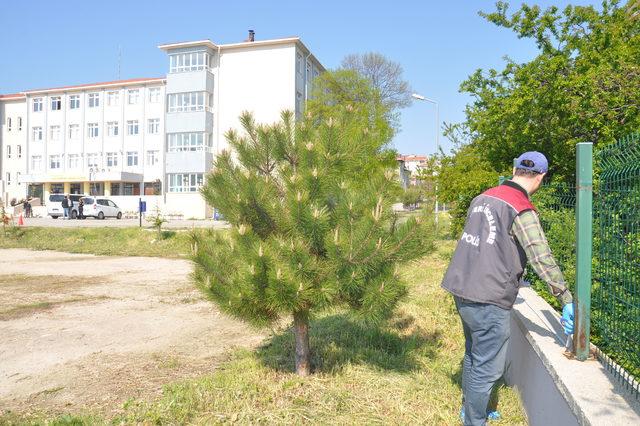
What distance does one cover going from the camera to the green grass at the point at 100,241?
1794 cm

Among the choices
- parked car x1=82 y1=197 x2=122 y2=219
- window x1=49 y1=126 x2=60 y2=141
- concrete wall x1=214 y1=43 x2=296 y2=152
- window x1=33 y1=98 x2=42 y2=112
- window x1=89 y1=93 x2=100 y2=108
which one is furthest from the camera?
window x1=33 y1=98 x2=42 y2=112

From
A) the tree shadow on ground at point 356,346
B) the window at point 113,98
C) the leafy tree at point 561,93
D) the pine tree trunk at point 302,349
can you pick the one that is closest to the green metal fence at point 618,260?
the tree shadow on ground at point 356,346

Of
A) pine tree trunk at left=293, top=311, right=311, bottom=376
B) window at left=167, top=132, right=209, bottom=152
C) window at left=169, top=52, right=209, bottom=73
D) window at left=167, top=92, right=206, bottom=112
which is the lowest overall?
pine tree trunk at left=293, top=311, right=311, bottom=376

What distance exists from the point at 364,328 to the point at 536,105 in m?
5.36

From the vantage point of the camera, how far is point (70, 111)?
48781 millimetres

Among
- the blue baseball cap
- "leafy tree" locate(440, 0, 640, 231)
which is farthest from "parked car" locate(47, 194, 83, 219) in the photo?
the blue baseball cap

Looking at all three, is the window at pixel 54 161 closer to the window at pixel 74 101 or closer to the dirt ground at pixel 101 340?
the window at pixel 74 101

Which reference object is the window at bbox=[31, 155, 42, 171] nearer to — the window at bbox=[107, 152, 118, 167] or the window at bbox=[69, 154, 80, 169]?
the window at bbox=[69, 154, 80, 169]

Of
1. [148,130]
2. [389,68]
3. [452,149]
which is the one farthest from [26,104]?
[452,149]

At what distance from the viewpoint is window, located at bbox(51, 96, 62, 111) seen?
49.3 m

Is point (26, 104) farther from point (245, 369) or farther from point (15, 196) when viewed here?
point (245, 369)

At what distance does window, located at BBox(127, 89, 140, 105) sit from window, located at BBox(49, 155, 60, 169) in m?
9.86

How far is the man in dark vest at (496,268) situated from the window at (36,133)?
5555 cm

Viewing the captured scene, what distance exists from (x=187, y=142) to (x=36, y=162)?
21.0m
